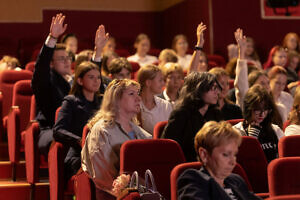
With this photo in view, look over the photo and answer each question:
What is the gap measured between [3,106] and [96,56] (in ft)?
2.69

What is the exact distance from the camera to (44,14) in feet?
23.2

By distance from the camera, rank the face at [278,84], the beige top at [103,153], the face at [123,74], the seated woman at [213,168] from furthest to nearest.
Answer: the face at [278,84] → the face at [123,74] → the beige top at [103,153] → the seated woman at [213,168]

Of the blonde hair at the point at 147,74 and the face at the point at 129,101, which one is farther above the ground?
the blonde hair at the point at 147,74

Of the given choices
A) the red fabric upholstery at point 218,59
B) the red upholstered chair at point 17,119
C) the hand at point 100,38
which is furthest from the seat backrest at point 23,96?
the red fabric upholstery at point 218,59

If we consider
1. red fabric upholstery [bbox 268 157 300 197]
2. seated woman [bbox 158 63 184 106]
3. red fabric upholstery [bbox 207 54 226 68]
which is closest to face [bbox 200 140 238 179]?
red fabric upholstery [bbox 268 157 300 197]

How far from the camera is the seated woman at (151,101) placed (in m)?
3.43

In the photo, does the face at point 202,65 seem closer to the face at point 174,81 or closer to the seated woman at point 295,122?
the face at point 174,81

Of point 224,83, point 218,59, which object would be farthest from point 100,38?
point 218,59

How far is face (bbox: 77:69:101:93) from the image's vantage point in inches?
132

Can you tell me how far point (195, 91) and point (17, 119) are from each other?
3.88ft

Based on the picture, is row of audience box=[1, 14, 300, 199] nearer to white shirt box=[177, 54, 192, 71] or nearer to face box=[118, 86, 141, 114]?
face box=[118, 86, 141, 114]

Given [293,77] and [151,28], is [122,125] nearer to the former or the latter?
[293,77]

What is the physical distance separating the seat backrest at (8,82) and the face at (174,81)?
1.14 m

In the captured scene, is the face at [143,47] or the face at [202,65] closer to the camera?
the face at [202,65]
